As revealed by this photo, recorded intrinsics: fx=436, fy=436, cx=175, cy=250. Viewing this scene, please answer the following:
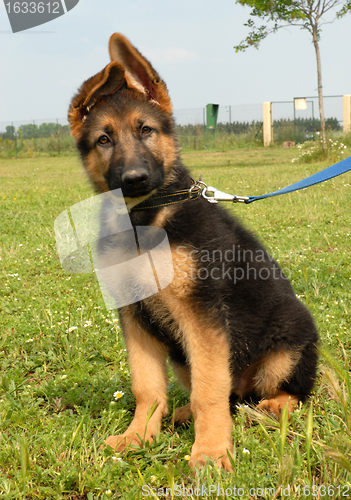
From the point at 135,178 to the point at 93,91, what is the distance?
649 mm

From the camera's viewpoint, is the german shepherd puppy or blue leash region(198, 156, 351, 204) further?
blue leash region(198, 156, 351, 204)

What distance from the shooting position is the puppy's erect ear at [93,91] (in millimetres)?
2574

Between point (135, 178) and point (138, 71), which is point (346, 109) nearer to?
point (138, 71)

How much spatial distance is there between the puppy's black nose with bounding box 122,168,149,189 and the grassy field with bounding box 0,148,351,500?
2.26ft

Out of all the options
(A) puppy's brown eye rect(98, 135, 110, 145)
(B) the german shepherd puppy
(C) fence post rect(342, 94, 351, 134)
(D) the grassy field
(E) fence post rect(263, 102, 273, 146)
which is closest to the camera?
(D) the grassy field

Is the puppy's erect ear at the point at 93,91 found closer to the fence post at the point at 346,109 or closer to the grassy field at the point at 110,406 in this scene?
the grassy field at the point at 110,406

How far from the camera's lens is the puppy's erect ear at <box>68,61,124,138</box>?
2.57m

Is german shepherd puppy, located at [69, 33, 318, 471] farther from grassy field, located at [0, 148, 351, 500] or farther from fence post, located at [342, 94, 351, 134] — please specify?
fence post, located at [342, 94, 351, 134]

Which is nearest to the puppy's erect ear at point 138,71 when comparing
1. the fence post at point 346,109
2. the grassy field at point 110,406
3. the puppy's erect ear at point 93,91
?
the puppy's erect ear at point 93,91

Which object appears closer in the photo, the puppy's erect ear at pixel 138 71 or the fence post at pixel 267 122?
the puppy's erect ear at pixel 138 71

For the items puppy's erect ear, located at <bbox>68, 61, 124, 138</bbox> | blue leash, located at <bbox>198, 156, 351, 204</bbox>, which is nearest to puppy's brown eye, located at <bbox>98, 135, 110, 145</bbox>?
puppy's erect ear, located at <bbox>68, 61, 124, 138</bbox>

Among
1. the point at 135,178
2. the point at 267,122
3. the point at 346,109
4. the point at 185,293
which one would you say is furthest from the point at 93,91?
the point at 346,109

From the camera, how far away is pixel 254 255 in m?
2.73

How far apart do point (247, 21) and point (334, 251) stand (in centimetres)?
1581
